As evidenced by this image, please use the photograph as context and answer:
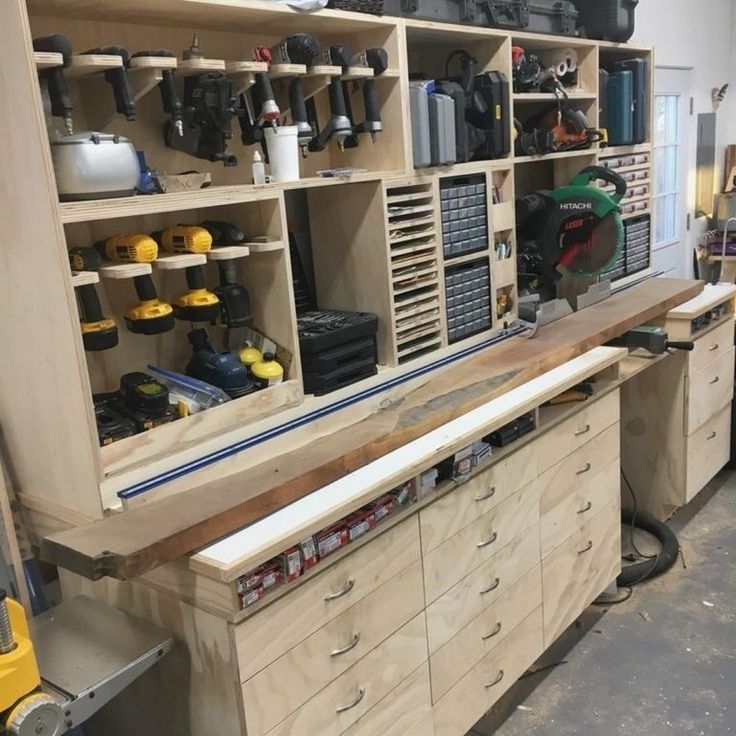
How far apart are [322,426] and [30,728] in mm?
876

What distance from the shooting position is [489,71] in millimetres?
2484

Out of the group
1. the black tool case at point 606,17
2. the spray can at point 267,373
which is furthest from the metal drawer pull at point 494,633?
the black tool case at point 606,17

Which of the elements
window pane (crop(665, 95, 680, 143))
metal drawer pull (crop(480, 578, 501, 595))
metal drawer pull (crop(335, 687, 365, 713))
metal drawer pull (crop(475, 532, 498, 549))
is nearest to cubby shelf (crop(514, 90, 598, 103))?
metal drawer pull (crop(475, 532, 498, 549))

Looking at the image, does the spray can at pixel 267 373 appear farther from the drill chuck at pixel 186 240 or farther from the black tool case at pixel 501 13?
the black tool case at pixel 501 13

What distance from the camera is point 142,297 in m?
1.72

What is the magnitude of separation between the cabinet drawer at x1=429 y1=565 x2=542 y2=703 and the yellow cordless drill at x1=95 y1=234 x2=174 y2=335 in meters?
1.00

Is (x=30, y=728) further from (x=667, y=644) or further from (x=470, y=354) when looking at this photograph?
(x=667, y=644)

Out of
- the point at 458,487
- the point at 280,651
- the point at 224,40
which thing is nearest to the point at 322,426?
the point at 458,487

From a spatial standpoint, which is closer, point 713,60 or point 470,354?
point 470,354

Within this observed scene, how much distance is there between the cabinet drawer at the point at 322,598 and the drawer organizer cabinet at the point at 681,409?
180 cm

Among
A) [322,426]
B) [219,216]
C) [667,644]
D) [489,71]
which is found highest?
[489,71]

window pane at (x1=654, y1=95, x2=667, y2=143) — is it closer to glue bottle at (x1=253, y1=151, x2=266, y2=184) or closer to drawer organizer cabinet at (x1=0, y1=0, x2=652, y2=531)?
drawer organizer cabinet at (x1=0, y1=0, x2=652, y2=531)

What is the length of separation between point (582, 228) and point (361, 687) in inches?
70.4

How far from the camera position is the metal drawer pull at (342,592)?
157 centimetres
